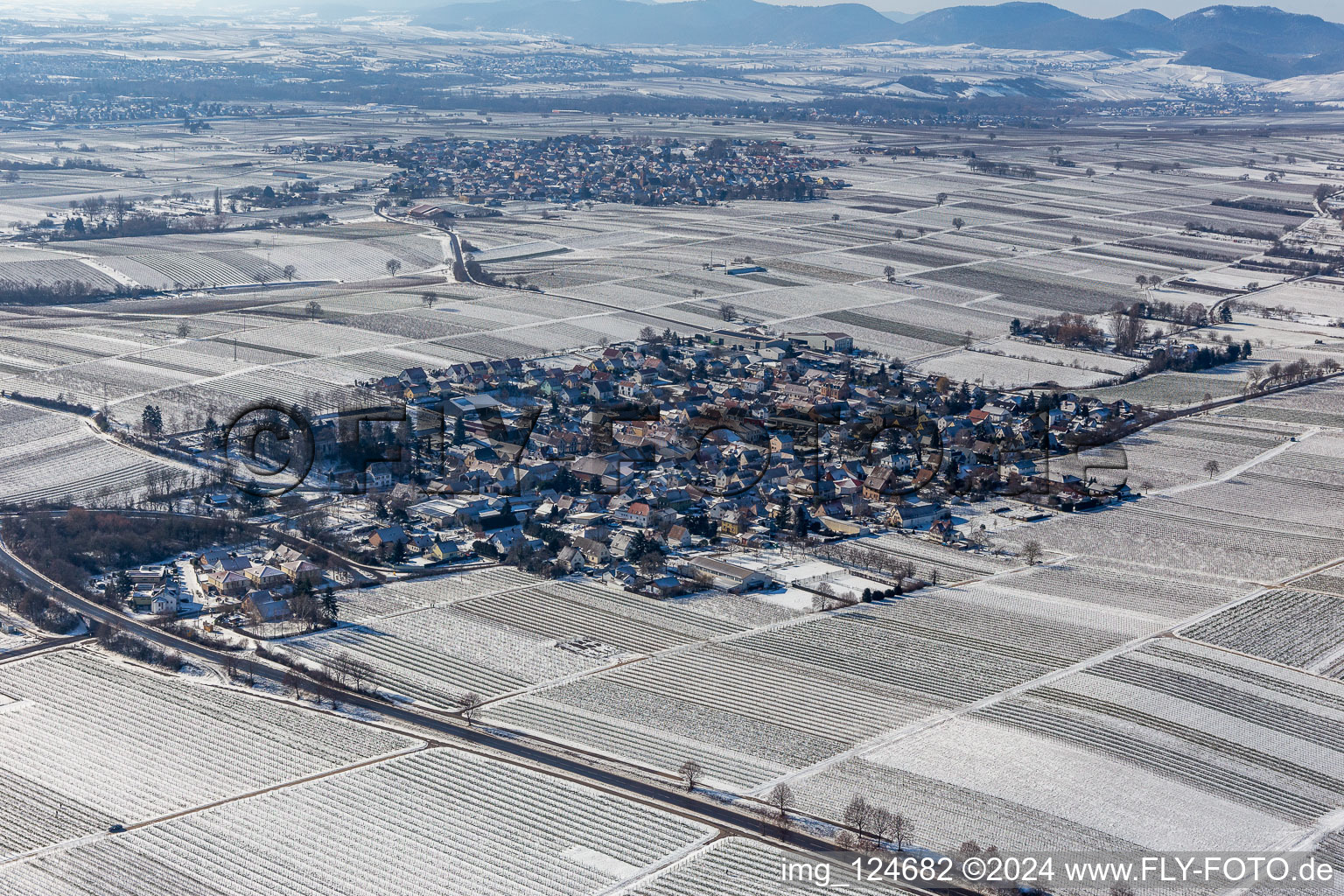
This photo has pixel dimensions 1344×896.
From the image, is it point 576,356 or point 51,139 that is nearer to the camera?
point 576,356

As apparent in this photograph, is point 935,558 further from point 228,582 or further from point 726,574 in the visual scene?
point 228,582

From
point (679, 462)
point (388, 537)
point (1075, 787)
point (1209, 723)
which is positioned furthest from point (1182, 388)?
point (1075, 787)

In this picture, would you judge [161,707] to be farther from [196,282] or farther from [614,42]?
[614,42]

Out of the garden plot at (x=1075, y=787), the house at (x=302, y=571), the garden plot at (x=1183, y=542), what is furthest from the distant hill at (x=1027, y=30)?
the garden plot at (x=1075, y=787)

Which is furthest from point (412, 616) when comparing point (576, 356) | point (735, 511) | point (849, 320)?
point (849, 320)

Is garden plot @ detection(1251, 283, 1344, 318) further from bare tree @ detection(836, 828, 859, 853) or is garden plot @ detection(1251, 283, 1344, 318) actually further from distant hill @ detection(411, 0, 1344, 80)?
distant hill @ detection(411, 0, 1344, 80)

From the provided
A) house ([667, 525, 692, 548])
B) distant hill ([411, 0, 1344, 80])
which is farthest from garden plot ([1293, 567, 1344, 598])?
distant hill ([411, 0, 1344, 80])
